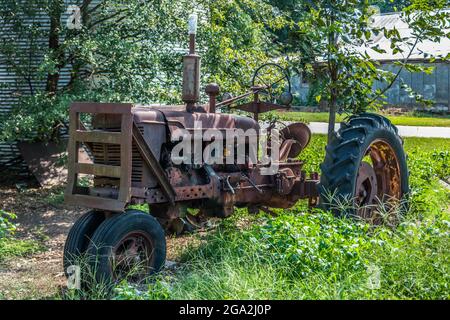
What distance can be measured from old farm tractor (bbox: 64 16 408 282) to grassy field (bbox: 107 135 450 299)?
0.43m

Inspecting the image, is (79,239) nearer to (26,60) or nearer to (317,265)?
(317,265)

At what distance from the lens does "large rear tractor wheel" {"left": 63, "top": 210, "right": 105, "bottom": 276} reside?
519cm

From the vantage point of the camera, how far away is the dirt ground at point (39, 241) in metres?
5.44

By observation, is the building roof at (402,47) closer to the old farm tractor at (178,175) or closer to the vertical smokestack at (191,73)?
the old farm tractor at (178,175)

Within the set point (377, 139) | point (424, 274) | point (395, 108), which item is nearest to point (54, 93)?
point (377, 139)

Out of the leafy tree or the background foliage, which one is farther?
the background foliage

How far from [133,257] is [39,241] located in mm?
2628

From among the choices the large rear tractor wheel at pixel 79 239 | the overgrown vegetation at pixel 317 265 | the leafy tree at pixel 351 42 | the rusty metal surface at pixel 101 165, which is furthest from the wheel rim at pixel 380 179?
the large rear tractor wheel at pixel 79 239

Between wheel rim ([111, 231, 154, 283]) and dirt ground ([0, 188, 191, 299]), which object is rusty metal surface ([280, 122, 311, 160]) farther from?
wheel rim ([111, 231, 154, 283])

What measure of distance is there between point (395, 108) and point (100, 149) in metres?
24.0

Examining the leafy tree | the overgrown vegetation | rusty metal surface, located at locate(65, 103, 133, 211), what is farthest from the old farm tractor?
the leafy tree

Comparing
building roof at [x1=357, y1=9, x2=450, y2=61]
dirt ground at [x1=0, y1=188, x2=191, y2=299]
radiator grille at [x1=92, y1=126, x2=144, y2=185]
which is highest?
building roof at [x1=357, y1=9, x2=450, y2=61]

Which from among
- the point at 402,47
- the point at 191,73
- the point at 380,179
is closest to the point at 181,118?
the point at 191,73

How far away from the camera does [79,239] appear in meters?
5.25
